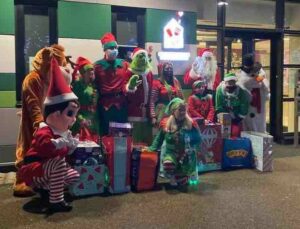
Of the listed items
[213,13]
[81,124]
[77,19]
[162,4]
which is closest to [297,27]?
[213,13]

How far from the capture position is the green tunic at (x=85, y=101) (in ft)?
14.8

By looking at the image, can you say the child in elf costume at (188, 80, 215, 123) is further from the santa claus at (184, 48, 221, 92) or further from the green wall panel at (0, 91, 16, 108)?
the green wall panel at (0, 91, 16, 108)

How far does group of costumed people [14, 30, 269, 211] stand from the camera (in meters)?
3.74

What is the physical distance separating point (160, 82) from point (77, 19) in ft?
4.42

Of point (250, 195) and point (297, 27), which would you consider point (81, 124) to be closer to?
point (250, 195)

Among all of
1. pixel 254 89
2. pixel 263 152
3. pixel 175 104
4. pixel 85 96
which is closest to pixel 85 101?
pixel 85 96

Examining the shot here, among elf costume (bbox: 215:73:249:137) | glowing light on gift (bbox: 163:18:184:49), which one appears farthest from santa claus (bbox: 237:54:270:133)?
glowing light on gift (bbox: 163:18:184:49)

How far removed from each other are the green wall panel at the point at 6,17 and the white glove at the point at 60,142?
1998 millimetres

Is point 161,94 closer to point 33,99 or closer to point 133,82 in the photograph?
point 133,82

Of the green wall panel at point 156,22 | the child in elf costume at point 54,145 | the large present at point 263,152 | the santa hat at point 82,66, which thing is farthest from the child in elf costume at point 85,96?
the large present at point 263,152

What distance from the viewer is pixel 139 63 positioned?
4707 mm

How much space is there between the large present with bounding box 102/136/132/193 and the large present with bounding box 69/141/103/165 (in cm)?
11

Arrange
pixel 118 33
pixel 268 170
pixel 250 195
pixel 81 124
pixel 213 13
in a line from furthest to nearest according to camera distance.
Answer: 1. pixel 213 13
2. pixel 118 33
3. pixel 268 170
4. pixel 81 124
5. pixel 250 195

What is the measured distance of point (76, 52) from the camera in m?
5.36
